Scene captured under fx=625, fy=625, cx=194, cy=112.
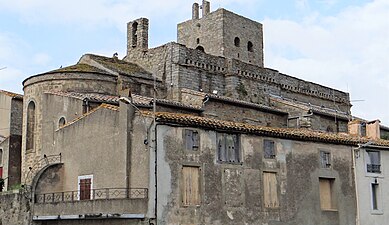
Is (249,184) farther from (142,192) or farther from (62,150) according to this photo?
(62,150)

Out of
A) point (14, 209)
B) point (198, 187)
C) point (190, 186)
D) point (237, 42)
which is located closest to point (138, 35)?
point (237, 42)

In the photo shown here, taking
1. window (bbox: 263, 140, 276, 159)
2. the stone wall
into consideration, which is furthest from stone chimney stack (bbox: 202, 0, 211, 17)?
the stone wall

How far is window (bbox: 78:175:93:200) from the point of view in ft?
83.2

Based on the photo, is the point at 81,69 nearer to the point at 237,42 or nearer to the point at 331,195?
the point at 331,195

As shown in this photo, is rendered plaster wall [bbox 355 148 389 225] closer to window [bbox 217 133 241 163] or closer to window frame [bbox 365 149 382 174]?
window frame [bbox 365 149 382 174]

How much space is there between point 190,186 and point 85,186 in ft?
16.0

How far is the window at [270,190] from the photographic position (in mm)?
25859

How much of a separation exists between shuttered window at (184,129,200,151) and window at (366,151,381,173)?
10.1m

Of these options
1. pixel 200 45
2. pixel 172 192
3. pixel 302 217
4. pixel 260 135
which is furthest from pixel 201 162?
pixel 200 45

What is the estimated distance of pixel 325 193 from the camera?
28234 millimetres

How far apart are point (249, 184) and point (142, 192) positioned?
4.81 meters

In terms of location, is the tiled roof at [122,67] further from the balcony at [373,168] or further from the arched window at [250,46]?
the arched window at [250,46]

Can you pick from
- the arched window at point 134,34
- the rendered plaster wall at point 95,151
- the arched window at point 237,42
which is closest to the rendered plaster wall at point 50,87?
the rendered plaster wall at point 95,151

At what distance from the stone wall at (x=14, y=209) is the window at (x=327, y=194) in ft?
42.0
